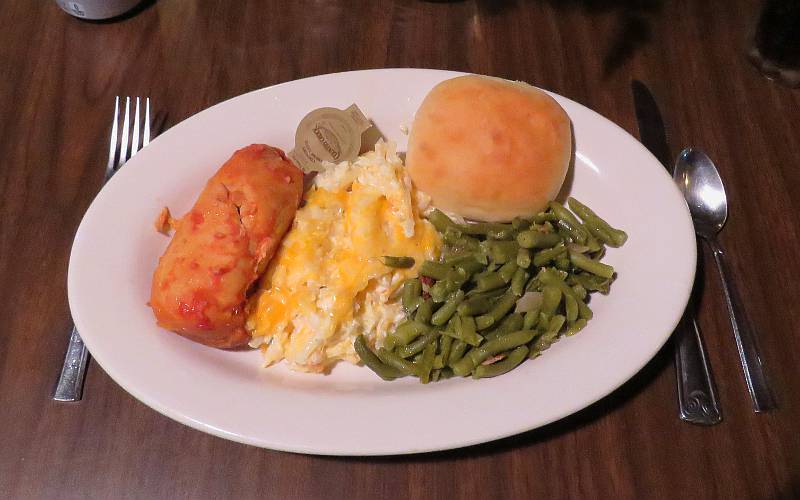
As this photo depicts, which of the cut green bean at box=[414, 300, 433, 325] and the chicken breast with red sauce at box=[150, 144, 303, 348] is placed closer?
the chicken breast with red sauce at box=[150, 144, 303, 348]

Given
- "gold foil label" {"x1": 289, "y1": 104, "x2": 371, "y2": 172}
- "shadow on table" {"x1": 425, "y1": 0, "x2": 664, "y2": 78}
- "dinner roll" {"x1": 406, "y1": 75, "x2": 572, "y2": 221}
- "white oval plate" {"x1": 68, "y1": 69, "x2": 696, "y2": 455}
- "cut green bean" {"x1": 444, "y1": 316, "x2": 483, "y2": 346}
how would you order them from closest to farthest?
"white oval plate" {"x1": 68, "y1": 69, "x2": 696, "y2": 455}
"cut green bean" {"x1": 444, "y1": 316, "x2": 483, "y2": 346}
"dinner roll" {"x1": 406, "y1": 75, "x2": 572, "y2": 221}
"gold foil label" {"x1": 289, "y1": 104, "x2": 371, "y2": 172}
"shadow on table" {"x1": 425, "y1": 0, "x2": 664, "y2": 78}

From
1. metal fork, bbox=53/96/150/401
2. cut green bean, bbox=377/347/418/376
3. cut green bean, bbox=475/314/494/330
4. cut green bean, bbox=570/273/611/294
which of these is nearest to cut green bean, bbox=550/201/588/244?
cut green bean, bbox=570/273/611/294

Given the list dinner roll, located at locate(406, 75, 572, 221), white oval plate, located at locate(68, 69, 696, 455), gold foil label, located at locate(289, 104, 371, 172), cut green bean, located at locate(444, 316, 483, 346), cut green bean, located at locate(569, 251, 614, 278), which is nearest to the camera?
white oval plate, located at locate(68, 69, 696, 455)

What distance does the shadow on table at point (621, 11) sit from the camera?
3.06 metres

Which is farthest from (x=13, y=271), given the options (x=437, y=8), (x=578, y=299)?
(x=437, y=8)

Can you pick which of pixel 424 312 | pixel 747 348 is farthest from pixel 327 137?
pixel 747 348

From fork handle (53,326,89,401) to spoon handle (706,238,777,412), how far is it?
2414 millimetres

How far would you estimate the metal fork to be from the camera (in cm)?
210

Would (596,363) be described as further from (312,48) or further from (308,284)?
(312,48)

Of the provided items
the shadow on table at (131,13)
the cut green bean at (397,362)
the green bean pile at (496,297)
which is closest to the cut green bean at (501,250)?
the green bean pile at (496,297)

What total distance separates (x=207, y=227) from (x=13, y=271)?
3.25 feet

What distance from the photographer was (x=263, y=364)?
6.90ft

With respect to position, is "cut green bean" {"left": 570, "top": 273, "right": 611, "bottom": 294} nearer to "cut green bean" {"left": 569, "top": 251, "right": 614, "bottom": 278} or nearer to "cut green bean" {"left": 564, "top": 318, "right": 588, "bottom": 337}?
"cut green bean" {"left": 569, "top": 251, "right": 614, "bottom": 278}

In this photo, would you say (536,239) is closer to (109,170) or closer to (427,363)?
(427,363)
